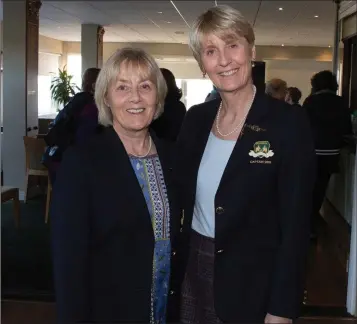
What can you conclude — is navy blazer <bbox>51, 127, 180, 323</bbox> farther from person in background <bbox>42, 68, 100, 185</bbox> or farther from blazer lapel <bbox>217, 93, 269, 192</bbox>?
person in background <bbox>42, 68, 100, 185</bbox>

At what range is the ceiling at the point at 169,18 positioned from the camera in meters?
9.24

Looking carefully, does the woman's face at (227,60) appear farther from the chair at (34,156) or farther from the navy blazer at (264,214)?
the chair at (34,156)

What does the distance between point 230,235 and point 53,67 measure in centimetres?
1582

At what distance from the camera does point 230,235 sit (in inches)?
64.2

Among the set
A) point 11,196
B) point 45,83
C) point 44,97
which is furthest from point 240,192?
point 45,83

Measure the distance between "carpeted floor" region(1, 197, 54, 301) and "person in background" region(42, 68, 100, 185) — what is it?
96 cm

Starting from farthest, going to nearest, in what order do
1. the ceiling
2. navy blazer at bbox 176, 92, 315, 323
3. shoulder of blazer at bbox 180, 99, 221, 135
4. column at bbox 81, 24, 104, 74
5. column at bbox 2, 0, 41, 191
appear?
column at bbox 81, 24, 104, 74
the ceiling
column at bbox 2, 0, 41, 191
shoulder of blazer at bbox 180, 99, 221, 135
navy blazer at bbox 176, 92, 315, 323

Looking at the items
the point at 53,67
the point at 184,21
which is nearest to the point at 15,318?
the point at 184,21

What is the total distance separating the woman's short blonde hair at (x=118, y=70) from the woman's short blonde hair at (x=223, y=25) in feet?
0.58

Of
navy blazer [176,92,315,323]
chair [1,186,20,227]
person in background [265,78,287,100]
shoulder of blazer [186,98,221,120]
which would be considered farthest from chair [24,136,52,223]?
navy blazer [176,92,315,323]

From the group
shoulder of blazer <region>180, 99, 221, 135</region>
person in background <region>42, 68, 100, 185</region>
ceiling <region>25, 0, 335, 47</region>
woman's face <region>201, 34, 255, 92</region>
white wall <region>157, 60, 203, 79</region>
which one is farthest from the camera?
white wall <region>157, 60, 203, 79</region>

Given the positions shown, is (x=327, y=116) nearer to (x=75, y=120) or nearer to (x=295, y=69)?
(x=75, y=120)

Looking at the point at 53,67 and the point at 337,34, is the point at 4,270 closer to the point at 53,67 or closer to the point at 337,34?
the point at 337,34

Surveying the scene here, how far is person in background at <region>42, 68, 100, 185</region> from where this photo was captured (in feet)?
13.2
